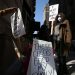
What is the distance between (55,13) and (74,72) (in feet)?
6.59

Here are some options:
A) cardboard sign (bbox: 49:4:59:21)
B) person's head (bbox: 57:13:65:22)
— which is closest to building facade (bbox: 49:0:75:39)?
cardboard sign (bbox: 49:4:59:21)

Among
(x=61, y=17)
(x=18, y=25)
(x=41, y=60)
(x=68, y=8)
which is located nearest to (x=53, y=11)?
(x=61, y=17)

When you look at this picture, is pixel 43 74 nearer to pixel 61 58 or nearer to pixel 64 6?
pixel 61 58

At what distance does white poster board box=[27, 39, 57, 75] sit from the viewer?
6.40 m

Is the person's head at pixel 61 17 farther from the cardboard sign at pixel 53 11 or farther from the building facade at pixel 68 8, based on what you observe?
the building facade at pixel 68 8

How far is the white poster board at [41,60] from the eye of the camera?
21.0 feet

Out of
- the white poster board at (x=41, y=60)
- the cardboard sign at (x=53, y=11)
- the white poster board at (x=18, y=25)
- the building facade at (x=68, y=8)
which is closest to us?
the white poster board at (x=41, y=60)

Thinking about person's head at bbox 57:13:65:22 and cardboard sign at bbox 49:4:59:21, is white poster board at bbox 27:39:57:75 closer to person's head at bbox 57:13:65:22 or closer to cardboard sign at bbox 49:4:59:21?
person's head at bbox 57:13:65:22

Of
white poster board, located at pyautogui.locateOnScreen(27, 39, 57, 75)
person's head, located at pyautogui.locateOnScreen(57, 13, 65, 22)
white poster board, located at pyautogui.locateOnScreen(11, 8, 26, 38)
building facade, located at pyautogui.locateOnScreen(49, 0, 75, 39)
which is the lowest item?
building facade, located at pyautogui.locateOnScreen(49, 0, 75, 39)

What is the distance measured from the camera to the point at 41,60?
21.5 ft

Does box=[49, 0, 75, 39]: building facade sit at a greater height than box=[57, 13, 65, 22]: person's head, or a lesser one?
lesser

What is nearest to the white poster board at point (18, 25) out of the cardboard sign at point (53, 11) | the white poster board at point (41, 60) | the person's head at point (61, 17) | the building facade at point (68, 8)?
the white poster board at point (41, 60)

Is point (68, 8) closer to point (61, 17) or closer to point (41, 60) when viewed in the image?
point (61, 17)

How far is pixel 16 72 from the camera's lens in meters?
6.34
